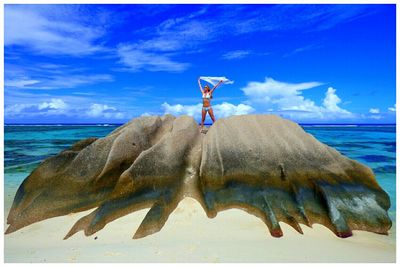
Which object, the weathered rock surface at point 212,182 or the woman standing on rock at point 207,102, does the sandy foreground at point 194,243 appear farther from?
the woman standing on rock at point 207,102

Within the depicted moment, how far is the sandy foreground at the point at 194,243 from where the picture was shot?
5.43 meters

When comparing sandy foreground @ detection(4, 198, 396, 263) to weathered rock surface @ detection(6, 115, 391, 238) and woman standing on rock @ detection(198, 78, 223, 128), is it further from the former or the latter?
woman standing on rock @ detection(198, 78, 223, 128)

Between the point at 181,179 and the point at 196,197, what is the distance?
1.31 ft

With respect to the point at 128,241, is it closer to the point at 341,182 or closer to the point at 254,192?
the point at 254,192

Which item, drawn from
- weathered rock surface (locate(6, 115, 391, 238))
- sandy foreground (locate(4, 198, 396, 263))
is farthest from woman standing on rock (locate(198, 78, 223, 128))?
sandy foreground (locate(4, 198, 396, 263))

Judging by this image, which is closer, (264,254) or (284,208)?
(264,254)

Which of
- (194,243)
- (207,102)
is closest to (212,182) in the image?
(194,243)

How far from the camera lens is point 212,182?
6.55 m

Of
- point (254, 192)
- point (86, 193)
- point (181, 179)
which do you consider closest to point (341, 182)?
point (254, 192)

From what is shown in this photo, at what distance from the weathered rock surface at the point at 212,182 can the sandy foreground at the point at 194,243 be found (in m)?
0.14

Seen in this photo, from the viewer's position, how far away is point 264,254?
546 cm

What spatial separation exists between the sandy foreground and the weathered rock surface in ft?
0.47

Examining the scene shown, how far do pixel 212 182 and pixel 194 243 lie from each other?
1.15 meters

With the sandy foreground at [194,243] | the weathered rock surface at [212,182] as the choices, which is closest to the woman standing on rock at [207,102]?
the weathered rock surface at [212,182]
